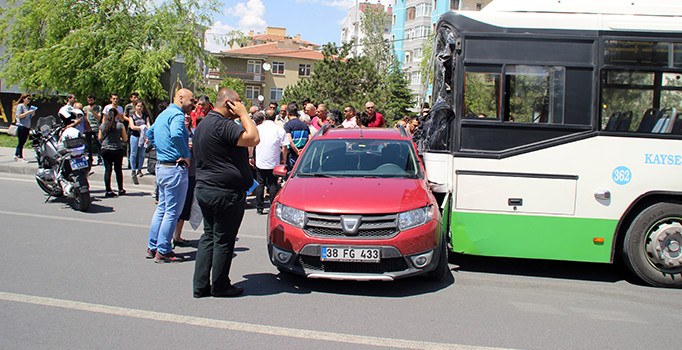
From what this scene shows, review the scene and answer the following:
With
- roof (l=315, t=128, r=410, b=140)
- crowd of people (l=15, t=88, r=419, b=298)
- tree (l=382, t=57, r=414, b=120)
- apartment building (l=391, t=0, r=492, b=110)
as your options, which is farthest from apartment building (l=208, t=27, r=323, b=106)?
roof (l=315, t=128, r=410, b=140)

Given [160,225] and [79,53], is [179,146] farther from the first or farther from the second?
[79,53]

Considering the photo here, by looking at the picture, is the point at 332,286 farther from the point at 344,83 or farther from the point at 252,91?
the point at 252,91

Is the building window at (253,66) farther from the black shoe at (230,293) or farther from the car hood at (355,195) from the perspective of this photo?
the black shoe at (230,293)

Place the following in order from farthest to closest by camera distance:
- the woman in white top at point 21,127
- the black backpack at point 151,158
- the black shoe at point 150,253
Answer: the woman in white top at point 21,127 → the black backpack at point 151,158 → the black shoe at point 150,253

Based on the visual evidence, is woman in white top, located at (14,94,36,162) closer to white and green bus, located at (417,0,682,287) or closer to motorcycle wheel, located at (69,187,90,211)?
motorcycle wheel, located at (69,187,90,211)

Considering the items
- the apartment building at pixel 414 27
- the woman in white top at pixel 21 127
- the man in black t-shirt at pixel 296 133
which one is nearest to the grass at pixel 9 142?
the woman in white top at pixel 21 127

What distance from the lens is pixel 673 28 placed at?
6672 millimetres

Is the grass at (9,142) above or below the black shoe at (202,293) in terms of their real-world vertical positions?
above

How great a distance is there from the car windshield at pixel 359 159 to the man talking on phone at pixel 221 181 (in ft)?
4.75

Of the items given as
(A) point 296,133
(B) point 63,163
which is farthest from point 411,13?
(B) point 63,163

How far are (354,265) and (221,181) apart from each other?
160 cm

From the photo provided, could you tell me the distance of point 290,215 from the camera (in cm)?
620

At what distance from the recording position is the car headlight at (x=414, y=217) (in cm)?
Answer: 603

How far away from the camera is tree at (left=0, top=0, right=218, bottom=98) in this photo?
21062 mm
